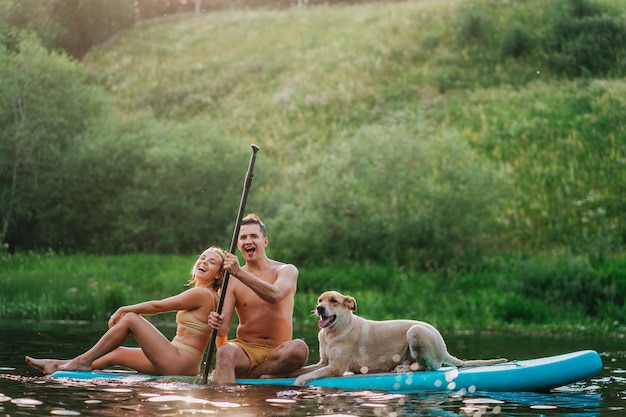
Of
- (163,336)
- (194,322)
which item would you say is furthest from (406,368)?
(163,336)

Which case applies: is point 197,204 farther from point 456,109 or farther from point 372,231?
point 456,109

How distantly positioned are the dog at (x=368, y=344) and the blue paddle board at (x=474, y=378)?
0.50 ft

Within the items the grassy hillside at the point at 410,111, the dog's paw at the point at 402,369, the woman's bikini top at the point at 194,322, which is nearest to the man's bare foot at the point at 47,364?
the woman's bikini top at the point at 194,322

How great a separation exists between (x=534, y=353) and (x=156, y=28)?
4365cm

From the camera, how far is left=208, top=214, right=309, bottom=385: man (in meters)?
9.23

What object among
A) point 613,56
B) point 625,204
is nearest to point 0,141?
point 625,204

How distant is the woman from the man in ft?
0.66

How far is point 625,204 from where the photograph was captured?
25.9 meters

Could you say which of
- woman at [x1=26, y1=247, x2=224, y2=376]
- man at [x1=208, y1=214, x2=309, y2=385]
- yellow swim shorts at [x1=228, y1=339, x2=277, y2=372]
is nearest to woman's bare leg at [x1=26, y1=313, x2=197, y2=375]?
woman at [x1=26, y1=247, x2=224, y2=376]

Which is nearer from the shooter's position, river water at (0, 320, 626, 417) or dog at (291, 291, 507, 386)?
river water at (0, 320, 626, 417)

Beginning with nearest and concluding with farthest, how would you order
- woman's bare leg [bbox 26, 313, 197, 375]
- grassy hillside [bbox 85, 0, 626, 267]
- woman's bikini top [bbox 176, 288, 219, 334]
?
1. woman's bare leg [bbox 26, 313, 197, 375]
2. woman's bikini top [bbox 176, 288, 219, 334]
3. grassy hillside [bbox 85, 0, 626, 267]

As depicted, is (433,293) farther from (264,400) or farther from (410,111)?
(264,400)

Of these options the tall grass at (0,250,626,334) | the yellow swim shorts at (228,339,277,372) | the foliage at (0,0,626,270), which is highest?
the foliage at (0,0,626,270)

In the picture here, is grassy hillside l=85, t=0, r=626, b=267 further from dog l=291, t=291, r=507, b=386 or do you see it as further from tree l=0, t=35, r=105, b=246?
dog l=291, t=291, r=507, b=386
